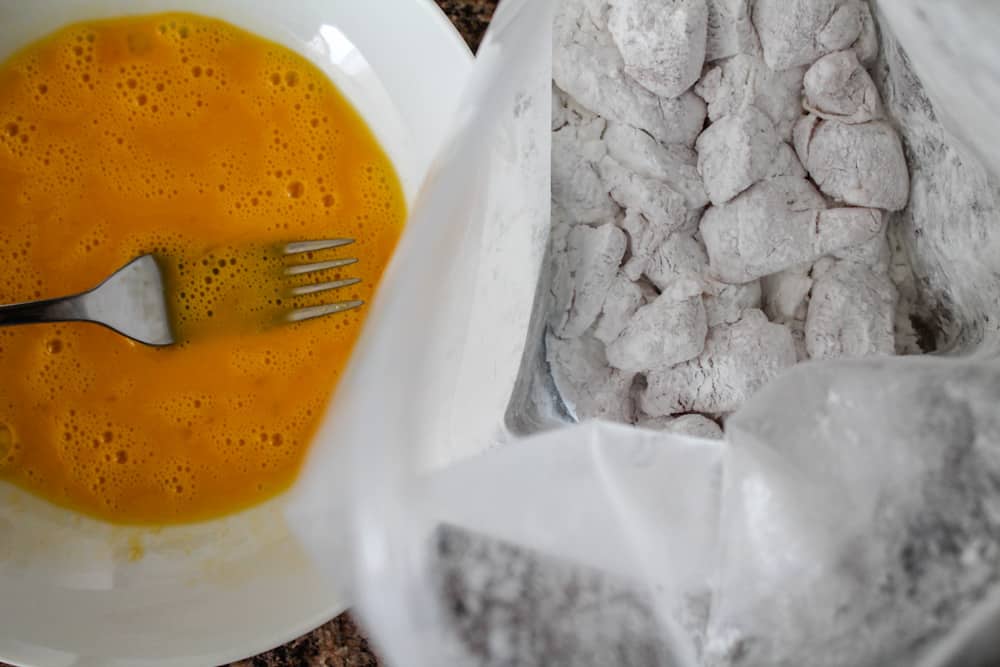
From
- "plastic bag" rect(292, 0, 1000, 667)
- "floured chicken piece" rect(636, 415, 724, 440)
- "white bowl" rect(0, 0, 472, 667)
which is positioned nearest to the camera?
"plastic bag" rect(292, 0, 1000, 667)

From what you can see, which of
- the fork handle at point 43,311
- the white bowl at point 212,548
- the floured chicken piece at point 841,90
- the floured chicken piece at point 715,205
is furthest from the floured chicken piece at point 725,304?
the fork handle at point 43,311

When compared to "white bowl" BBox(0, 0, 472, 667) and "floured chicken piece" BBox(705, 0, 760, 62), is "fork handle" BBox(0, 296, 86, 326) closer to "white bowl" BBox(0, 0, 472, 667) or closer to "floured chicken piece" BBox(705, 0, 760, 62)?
"white bowl" BBox(0, 0, 472, 667)

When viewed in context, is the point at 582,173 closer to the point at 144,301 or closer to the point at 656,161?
the point at 656,161

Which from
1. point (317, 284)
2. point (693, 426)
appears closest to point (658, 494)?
point (693, 426)

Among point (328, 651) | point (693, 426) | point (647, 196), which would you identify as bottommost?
point (328, 651)

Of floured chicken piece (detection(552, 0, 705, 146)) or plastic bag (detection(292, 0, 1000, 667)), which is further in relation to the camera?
floured chicken piece (detection(552, 0, 705, 146))

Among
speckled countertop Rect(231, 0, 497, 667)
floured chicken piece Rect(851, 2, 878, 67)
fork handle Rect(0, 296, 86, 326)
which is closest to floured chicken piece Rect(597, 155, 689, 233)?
floured chicken piece Rect(851, 2, 878, 67)
